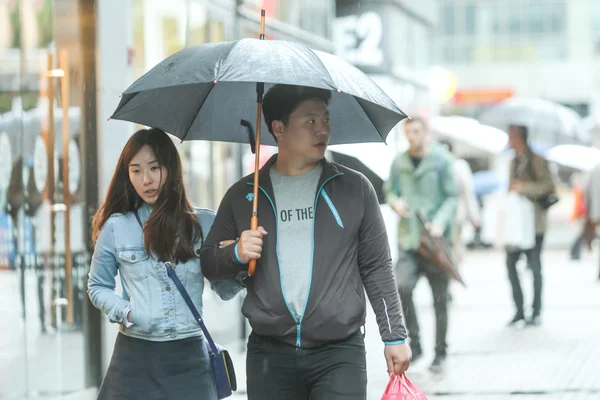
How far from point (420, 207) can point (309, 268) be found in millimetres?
5027

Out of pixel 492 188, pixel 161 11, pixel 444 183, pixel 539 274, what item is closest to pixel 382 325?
pixel 444 183

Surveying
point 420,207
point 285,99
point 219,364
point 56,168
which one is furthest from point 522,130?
point 219,364

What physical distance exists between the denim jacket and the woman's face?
0.12 meters

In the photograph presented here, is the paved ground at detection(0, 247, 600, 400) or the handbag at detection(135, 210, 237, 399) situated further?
the paved ground at detection(0, 247, 600, 400)

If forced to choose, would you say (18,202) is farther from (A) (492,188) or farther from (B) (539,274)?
(A) (492,188)

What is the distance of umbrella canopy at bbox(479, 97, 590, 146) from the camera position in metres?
11.8

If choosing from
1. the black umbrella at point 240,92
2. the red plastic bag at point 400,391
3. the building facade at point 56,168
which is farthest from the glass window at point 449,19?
the red plastic bag at point 400,391

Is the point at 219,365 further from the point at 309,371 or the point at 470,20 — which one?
the point at 470,20

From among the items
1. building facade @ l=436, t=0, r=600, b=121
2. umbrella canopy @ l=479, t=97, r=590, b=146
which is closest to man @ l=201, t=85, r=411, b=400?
umbrella canopy @ l=479, t=97, r=590, b=146

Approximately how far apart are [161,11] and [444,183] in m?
2.61

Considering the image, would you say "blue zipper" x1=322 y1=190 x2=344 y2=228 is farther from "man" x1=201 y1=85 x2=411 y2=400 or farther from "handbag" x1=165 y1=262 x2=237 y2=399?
"handbag" x1=165 y1=262 x2=237 y2=399

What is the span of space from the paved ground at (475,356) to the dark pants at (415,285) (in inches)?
10.7

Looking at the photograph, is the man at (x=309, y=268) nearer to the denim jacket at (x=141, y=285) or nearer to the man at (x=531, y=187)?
the denim jacket at (x=141, y=285)

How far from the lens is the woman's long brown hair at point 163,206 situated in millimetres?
4164
